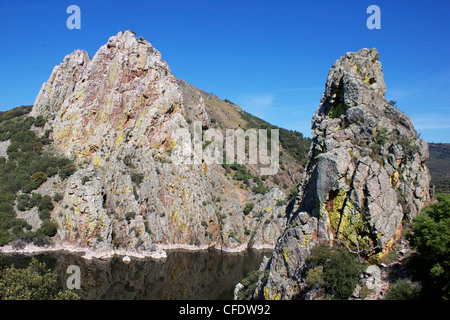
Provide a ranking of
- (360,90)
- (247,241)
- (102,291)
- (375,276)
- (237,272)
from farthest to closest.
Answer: (247,241) → (237,272) → (102,291) → (360,90) → (375,276)

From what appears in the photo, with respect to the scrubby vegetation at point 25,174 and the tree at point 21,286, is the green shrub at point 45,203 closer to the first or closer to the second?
the scrubby vegetation at point 25,174

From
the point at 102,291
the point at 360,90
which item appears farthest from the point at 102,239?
the point at 360,90

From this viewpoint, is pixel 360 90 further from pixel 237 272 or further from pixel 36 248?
pixel 36 248

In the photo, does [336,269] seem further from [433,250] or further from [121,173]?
[121,173]

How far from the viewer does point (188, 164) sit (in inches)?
2704

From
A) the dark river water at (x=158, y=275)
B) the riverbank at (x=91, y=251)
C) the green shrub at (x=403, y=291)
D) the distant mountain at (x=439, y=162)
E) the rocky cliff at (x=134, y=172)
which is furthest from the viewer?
the distant mountain at (x=439, y=162)

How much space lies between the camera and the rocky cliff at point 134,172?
188 ft

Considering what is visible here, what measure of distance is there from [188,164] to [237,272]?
2709 cm

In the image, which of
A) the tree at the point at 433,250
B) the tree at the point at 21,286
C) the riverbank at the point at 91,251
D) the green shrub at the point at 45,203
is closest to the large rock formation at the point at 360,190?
the tree at the point at 433,250

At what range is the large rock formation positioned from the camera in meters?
21.5

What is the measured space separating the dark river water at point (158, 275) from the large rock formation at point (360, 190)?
16159mm

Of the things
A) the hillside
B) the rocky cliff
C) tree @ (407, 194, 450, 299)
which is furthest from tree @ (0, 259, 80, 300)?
the hillside

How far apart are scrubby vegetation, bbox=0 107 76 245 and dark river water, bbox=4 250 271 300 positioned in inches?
280

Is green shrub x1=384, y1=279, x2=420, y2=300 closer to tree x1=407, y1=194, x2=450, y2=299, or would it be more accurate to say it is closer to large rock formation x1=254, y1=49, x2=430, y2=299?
tree x1=407, y1=194, x2=450, y2=299
